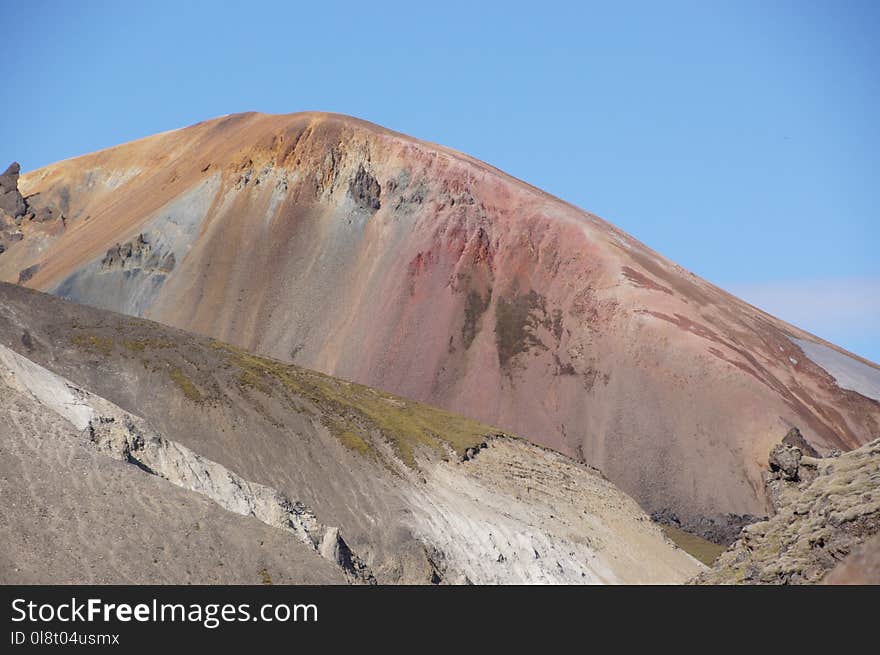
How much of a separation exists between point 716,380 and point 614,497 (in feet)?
105

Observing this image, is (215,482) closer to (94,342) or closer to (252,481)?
(252,481)

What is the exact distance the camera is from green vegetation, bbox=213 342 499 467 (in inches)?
2640

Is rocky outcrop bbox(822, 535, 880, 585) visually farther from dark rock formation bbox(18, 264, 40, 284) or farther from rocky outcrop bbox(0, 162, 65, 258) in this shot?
rocky outcrop bbox(0, 162, 65, 258)

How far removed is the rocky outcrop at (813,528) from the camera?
1011 inches

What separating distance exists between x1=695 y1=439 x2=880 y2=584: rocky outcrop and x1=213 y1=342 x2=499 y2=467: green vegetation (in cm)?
3656

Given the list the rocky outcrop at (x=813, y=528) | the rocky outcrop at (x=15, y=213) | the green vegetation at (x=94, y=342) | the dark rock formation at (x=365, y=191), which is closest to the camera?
the rocky outcrop at (x=813, y=528)

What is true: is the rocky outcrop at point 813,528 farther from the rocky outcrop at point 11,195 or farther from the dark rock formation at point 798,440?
Answer: the rocky outcrop at point 11,195

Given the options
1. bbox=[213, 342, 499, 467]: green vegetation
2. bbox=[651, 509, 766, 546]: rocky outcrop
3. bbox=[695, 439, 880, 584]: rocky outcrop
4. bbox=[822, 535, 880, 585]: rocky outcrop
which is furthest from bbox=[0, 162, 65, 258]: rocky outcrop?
bbox=[822, 535, 880, 585]: rocky outcrop

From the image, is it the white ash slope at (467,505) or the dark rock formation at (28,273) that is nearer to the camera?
the white ash slope at (467,505)

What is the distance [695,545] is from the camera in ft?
278

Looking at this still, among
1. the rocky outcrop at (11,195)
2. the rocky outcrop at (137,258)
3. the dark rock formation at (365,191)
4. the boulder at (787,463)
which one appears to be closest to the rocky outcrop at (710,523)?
the dark rock formation at (365,191)

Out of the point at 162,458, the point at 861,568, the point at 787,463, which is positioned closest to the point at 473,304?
the point at 162,458

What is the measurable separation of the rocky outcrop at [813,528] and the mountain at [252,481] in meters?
15.0
